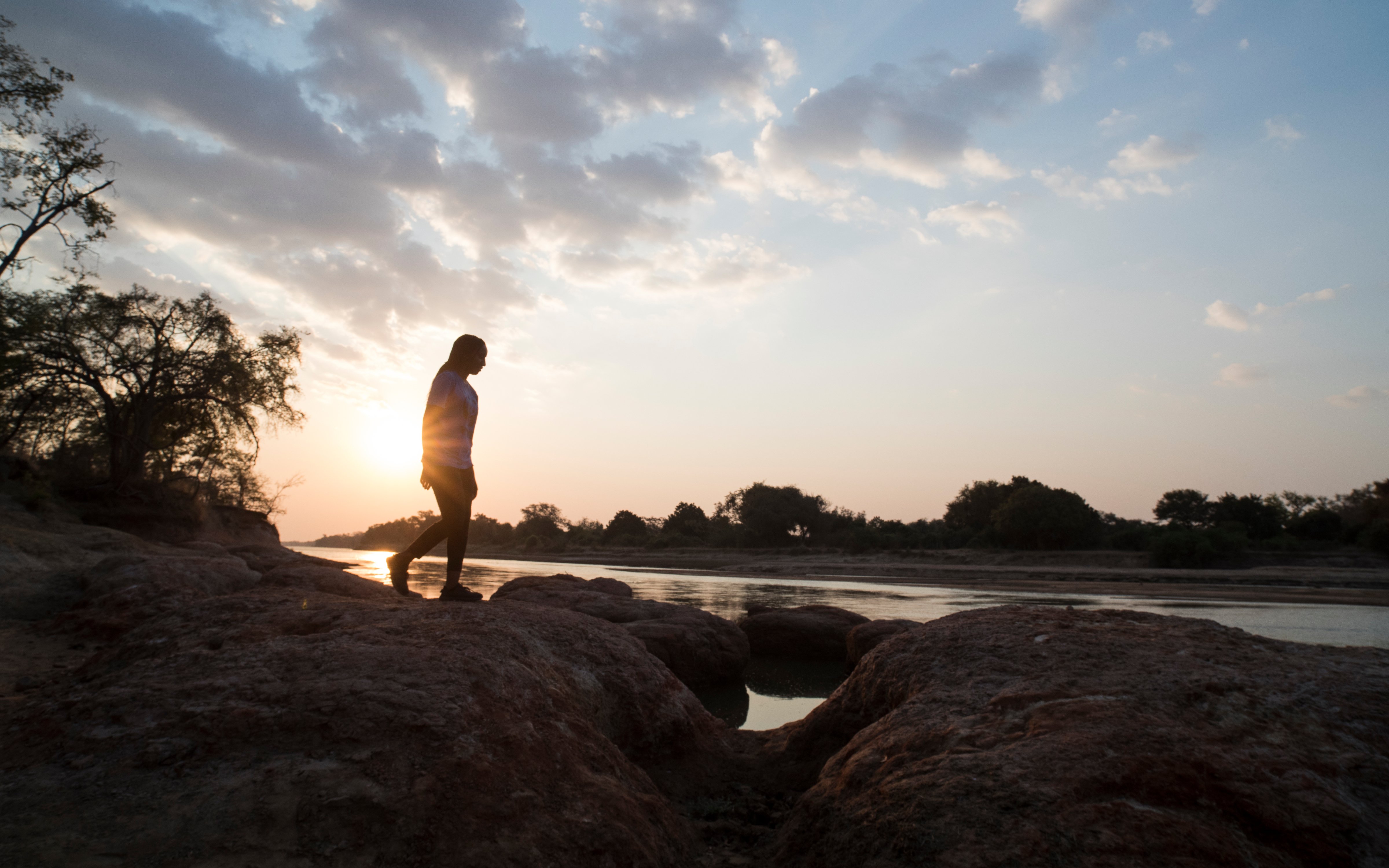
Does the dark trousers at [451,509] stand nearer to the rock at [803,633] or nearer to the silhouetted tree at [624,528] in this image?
the rock at [803,633]

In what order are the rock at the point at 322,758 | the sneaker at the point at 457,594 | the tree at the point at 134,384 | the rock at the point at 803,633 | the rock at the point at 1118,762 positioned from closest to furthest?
the rock at the point at 322,758, the rock at the point at 1118,762, the sneaker at the point at 457,594, the rock at the point at 803,633, the tree at the point at 134,384

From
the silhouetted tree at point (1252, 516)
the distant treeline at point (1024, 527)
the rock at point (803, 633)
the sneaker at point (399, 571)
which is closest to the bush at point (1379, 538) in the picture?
the distant treeline at point (1024, 527)

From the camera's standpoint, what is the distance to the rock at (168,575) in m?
6.12

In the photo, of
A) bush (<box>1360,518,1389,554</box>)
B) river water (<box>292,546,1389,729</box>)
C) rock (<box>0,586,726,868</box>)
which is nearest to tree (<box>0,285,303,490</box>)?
river water (<box>292,546,1389,729</box>)

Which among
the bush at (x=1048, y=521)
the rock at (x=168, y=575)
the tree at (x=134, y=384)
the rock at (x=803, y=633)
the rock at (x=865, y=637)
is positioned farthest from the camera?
the bush at (x=1048, y=521)

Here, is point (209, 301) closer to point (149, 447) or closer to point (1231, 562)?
point (149, 447)

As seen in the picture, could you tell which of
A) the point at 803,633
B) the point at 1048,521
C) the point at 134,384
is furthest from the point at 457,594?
the point at 1048,521

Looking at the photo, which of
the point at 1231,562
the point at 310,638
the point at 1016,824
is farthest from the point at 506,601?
the point at 1231,562

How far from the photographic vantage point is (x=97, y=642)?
5082 mm

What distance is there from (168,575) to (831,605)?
10930 millimetres

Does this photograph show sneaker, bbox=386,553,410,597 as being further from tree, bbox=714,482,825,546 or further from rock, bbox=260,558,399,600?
tree, bbox=714,482,825,546

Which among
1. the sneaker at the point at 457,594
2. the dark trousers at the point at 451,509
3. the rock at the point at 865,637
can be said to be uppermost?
the dark trousers at the point at 451,509

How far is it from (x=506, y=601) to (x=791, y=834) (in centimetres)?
243

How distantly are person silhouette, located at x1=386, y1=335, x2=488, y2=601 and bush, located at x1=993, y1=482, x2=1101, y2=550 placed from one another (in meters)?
41.7
